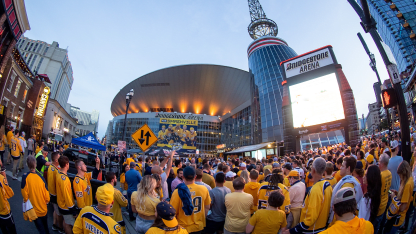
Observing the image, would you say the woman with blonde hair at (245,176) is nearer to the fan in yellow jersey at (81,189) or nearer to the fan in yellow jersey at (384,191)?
the fan in yellow jersey at (384,191)

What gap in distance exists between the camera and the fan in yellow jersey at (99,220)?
245 centimetres

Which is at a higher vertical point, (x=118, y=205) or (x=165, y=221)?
(x=165, y=221)

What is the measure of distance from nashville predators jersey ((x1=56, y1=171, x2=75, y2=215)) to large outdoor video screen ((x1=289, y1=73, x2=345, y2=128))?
18.9 m

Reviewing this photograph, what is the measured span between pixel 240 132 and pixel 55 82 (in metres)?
68.6

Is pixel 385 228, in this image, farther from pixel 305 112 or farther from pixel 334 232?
pixel 305 112

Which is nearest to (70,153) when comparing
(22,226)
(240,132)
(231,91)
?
(22,226)

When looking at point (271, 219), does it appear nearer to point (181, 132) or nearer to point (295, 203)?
point (295, 203)

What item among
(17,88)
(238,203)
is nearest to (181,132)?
(17,88)

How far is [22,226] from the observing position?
477cm

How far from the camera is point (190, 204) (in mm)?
3186

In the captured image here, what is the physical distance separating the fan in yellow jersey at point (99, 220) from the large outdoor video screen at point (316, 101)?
18.8m

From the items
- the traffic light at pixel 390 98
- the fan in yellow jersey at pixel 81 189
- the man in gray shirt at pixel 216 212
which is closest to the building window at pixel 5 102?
the fan in yellow jersey at pixel 81 189

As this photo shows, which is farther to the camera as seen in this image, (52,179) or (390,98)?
(52,179)

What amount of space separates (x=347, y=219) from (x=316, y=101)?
61.4 ft
